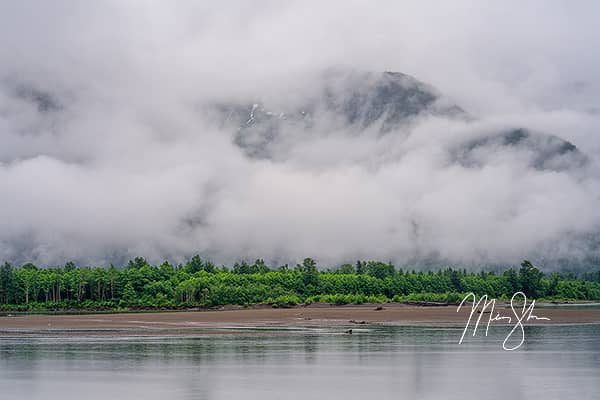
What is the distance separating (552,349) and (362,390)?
31414 mm

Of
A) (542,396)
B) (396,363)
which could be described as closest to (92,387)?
(396,363)

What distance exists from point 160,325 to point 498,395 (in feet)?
271

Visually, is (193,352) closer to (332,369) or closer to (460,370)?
(332,369)

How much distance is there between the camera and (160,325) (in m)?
125

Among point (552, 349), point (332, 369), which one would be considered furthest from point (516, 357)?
point (332, 369)

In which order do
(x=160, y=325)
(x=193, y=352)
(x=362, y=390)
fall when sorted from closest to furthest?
(x=362, y=390)
(x=193, y=352)
(x=160, y=325)

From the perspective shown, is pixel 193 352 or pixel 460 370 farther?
pixel 193 352

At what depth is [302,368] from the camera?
208 feet

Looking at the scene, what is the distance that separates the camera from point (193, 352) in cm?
7612

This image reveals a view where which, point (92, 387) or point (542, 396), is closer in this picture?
point (542, 396)

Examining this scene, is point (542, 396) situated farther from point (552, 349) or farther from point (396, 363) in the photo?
point (552, 349)

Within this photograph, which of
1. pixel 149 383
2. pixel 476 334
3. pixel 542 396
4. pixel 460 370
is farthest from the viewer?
pixel 476 334

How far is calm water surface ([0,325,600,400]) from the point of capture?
5172 cm

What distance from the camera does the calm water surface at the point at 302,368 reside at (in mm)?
51719
